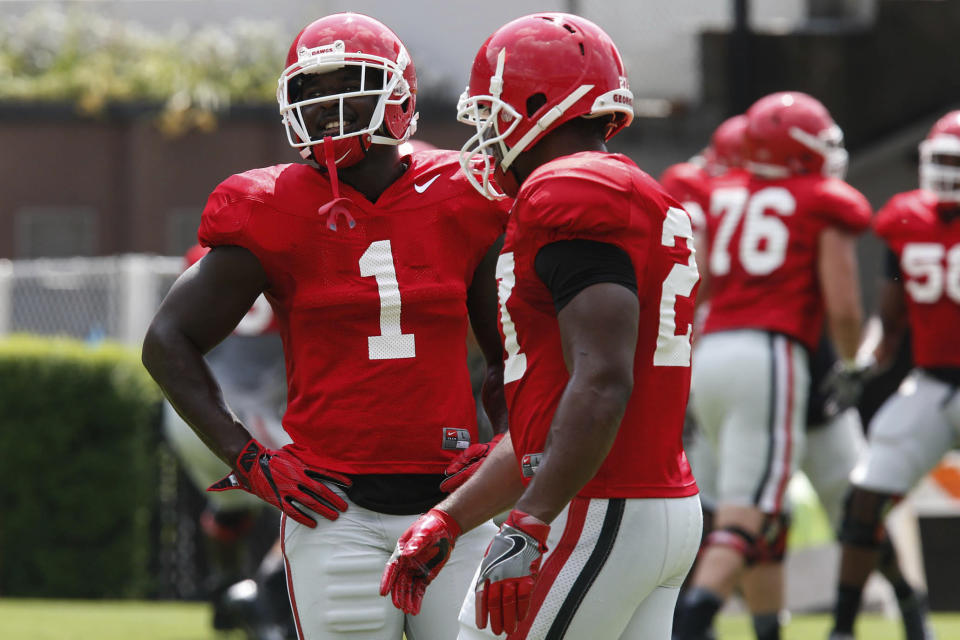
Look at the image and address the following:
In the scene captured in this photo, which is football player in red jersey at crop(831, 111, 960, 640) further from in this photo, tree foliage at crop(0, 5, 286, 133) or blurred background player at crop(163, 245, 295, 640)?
tree foliage at crop(0, 5, 286, 133)

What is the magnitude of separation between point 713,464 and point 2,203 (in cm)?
891

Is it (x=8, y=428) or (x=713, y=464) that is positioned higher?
(x=713, y=464)

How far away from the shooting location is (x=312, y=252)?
300 cm

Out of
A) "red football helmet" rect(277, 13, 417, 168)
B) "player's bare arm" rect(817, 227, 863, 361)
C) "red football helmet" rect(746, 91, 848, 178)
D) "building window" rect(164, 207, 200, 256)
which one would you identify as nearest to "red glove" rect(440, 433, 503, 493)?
"red football helmet" rect(277, 13, 417, 168)

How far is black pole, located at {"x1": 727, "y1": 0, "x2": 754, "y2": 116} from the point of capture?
9531mm

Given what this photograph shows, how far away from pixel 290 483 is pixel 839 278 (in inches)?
113

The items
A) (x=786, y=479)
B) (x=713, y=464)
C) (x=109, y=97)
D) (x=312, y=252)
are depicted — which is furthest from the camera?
(x=109, y=97)

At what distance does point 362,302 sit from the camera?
300 cm

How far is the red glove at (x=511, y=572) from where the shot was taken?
2375 mm

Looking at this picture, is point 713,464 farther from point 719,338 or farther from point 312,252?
point 312,252

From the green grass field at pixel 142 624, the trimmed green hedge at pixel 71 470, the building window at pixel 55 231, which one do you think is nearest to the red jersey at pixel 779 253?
the green grass field at pixel 142 624

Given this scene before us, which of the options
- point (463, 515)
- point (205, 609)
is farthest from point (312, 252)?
point (205, 609)

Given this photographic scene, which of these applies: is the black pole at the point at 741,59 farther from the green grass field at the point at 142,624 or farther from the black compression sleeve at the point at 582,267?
the black compression sleeve at the point at 582,267

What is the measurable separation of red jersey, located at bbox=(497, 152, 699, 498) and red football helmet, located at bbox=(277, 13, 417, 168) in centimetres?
57
